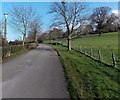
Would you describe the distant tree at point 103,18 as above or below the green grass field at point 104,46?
above

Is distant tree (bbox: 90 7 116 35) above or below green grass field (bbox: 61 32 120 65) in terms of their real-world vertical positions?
above

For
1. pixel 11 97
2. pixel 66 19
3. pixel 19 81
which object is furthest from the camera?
pixel 66 19

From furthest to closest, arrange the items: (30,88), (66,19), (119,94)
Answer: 1. (66,19)
2. (30,88)
3. (119,94)

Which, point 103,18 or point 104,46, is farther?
point 103,18

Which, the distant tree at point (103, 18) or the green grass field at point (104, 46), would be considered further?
the distant tree at point (103, 18)

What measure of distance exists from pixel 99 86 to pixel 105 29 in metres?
72.5

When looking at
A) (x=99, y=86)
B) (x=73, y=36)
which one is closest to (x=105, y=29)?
(x=73, y=36)

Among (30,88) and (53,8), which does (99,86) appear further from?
(53,8)

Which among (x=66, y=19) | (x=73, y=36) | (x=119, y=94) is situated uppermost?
(x=66, y=19)

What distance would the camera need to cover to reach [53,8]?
99.9 ft

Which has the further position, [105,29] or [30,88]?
[105,29]

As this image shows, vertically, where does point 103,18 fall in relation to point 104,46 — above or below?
above

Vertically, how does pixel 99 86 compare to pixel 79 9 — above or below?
below

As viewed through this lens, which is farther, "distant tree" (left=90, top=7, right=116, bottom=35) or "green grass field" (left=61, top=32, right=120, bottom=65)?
"distant tree" (left=90, top=7, right=116, bottom=35)
